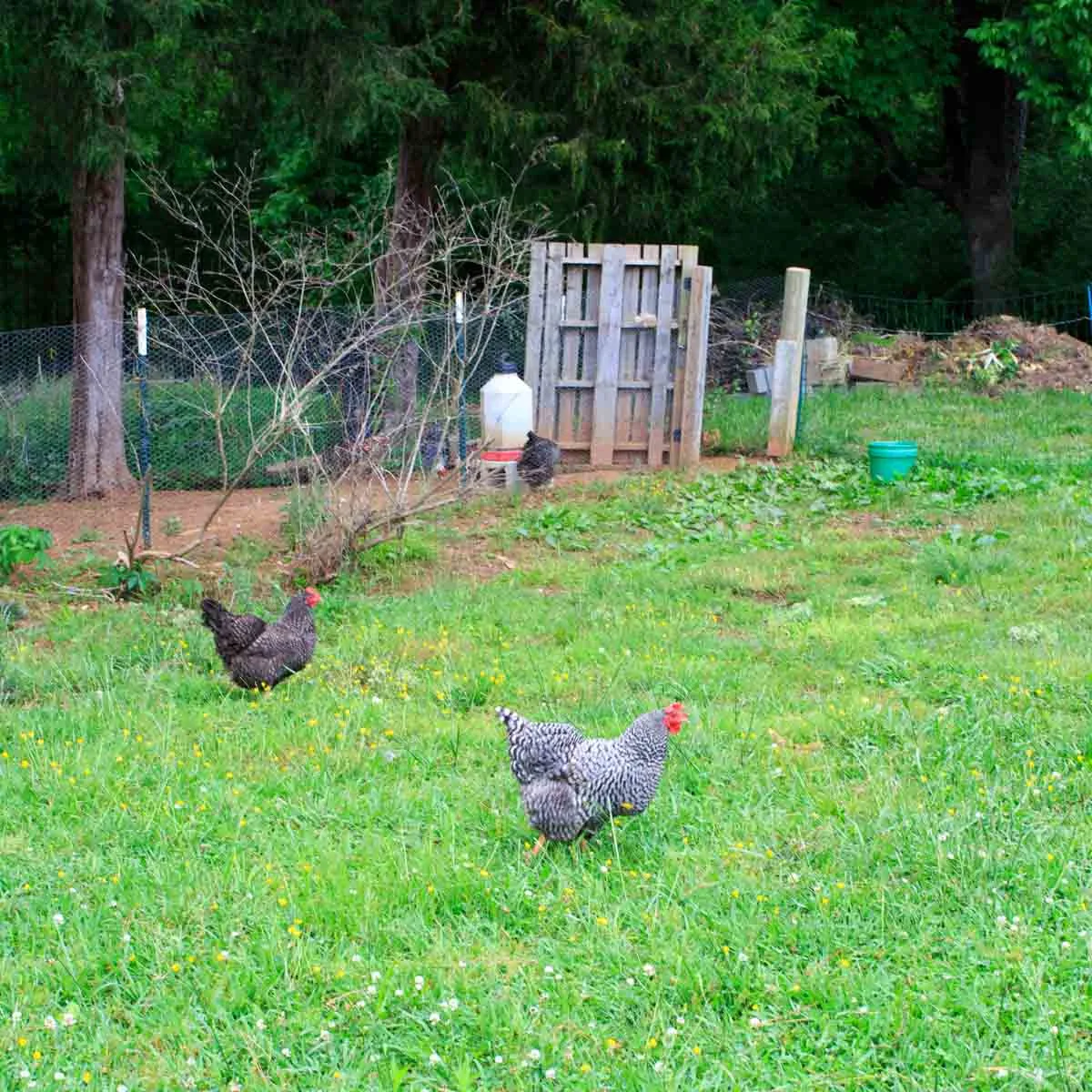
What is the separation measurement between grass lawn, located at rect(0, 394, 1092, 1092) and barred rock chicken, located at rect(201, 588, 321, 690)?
0.14 m

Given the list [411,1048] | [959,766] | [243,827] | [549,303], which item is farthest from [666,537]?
[411,1048]

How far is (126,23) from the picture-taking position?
11242 millimetres

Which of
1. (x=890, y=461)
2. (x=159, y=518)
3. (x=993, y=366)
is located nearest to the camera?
(x=159, y=518)

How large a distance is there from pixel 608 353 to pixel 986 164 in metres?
12.2

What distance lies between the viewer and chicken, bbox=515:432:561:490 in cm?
1224

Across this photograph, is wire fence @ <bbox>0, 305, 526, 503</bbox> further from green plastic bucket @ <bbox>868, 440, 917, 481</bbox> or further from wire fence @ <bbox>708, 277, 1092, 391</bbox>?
wire fence @ <bbox>708, 277, 1092, 391</bbox>

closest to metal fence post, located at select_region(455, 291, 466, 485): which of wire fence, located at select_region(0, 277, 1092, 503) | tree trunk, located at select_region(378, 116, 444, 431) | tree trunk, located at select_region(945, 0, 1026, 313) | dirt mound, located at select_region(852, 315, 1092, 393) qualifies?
wire fence, located at select_region(0, 277, 1092, 503)

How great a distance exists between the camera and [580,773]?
4.86m

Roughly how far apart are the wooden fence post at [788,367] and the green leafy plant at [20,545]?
6937mm

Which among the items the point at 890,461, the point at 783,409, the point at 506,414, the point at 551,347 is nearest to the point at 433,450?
the point at 506,414

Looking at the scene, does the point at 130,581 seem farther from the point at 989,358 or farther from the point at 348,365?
the point at 989,358

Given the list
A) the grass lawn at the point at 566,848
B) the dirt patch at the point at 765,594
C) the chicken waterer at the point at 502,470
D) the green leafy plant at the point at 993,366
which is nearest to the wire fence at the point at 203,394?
the chicken waterer at the point at 502,470

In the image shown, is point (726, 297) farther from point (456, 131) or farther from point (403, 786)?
point (403, 786)

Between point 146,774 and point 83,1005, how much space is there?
1744 millimetres
